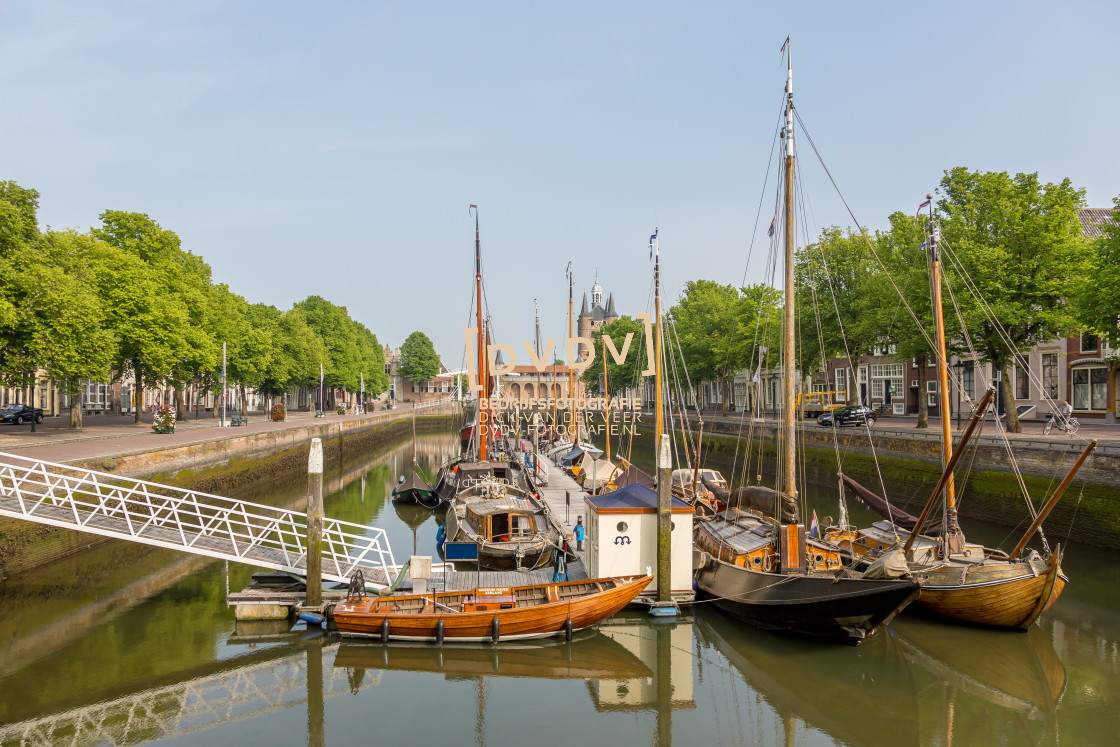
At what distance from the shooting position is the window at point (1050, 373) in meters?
41.2

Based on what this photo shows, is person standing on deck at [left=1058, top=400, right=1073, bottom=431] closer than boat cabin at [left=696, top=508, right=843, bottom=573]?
No

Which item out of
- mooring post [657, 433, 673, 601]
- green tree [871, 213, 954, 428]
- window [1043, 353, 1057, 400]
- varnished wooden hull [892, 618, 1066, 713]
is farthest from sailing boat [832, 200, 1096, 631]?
window [1043, 353, 1057, 400]

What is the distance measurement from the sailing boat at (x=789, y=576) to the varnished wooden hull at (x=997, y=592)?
212cm

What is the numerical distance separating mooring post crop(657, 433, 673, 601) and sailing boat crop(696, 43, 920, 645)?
1412 mm

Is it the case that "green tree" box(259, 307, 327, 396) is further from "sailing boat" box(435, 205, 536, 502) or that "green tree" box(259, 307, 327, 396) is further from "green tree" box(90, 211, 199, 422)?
"sailing boat" box(435, 205, 536, 502)

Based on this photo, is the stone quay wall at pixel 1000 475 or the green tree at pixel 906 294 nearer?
the stone quay wall at pixel 1000 475

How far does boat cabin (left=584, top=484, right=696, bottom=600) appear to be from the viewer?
17109mm

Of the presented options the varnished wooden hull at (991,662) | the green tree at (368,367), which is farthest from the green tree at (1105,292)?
the green tree at (368,367)

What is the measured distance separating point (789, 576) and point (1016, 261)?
24084 mm

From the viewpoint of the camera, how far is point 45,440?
31.0m

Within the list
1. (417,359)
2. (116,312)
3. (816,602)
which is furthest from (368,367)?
(816,602)

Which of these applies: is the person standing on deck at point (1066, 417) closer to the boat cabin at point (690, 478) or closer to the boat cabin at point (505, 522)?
the boat cabin at point (690, 478)

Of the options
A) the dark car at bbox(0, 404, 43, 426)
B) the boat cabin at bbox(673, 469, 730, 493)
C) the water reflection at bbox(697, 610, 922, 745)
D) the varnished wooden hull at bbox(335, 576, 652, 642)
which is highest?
the dark car at bbox(0, 404, 43, 426)

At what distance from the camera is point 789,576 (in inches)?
595
